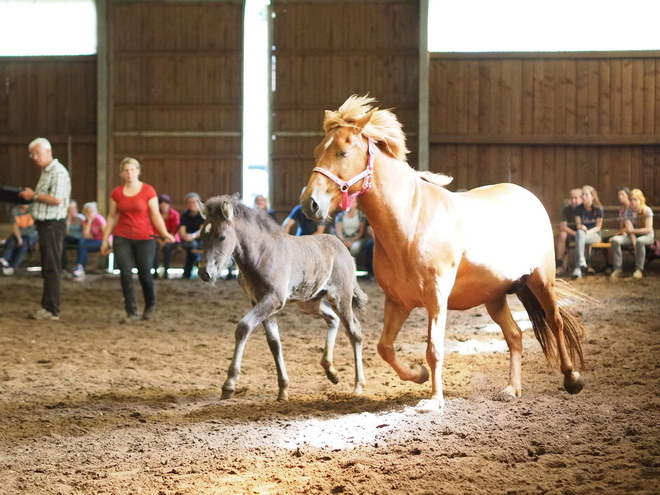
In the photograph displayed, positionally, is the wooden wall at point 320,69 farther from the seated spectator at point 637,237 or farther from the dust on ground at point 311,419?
the dust on ground at point 311,419

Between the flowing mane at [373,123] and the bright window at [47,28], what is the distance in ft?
49.6

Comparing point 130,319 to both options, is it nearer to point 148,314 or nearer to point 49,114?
point 148,314

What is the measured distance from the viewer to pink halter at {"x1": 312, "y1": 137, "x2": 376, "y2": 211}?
13.9 ft

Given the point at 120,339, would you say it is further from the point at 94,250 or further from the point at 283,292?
the point at 94,250

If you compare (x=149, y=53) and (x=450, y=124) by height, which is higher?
(x=149, y=53)

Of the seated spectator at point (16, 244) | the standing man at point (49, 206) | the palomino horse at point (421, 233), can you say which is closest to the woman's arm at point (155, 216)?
the standing man at point (49, 206)

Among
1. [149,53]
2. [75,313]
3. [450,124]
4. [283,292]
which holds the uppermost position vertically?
[149,53]

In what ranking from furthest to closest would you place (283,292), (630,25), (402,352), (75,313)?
(630,25) → (75,313) → (402,352) → (283,292)

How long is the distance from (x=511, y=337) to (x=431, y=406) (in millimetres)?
1105

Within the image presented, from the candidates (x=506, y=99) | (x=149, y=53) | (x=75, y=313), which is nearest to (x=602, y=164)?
(x=506, y=99)

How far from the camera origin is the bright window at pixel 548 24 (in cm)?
1644

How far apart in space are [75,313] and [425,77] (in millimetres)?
10184

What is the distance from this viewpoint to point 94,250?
49.3 ft

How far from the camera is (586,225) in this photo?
13820 mm
